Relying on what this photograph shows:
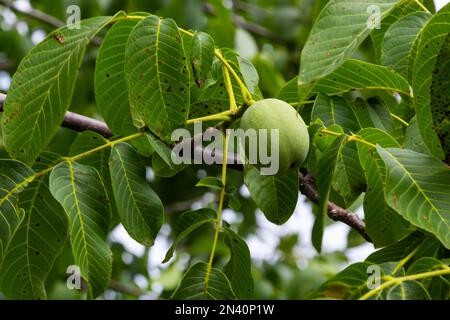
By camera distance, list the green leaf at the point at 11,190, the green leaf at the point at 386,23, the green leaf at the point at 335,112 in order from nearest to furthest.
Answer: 1. the green leaf at the point at 11,190
2. the green leaf at the point at 335,112
3. the green leaf at the point at 386,23

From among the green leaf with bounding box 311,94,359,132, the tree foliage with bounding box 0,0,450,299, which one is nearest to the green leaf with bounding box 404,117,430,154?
the tree foliage with bounding box 0,0,450,299

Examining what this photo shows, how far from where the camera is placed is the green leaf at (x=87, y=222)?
1.36 meters

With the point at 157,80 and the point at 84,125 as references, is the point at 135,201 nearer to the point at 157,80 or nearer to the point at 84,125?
the point at 157,80

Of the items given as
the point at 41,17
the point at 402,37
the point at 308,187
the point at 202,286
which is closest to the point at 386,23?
the point at 402,37

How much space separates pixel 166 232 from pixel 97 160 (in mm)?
2717

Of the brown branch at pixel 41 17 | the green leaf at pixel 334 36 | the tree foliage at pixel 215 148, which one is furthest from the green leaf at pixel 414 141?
the brown branch at pixel 41 17

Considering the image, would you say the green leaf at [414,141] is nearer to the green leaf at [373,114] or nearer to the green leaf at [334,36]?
the green leaf at [373,114]

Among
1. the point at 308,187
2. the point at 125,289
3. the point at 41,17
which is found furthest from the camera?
the point at 125,289

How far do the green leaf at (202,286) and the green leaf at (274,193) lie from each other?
0.70 feet

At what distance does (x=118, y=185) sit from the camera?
57.3 inches

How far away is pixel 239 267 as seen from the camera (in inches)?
58.6

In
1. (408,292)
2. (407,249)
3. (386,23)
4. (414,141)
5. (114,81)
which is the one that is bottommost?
(408,292)

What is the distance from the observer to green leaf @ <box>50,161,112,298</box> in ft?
4.46

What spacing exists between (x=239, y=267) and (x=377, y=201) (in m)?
0.29
